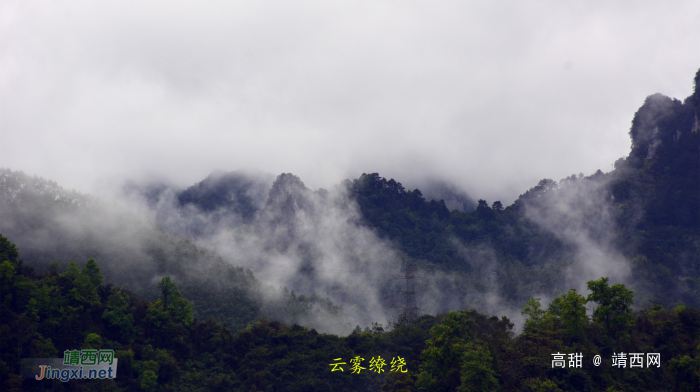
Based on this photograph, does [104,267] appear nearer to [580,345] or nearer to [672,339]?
[580,345]

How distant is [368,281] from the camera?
86.6 m

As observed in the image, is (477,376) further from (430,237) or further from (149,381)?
(430,237)

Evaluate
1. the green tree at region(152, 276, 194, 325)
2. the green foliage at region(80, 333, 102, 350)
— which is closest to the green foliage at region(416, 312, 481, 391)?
the green tree at region(152, 276, 194, 325)

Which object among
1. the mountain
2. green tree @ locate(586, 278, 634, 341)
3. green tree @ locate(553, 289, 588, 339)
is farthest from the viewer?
the mountain

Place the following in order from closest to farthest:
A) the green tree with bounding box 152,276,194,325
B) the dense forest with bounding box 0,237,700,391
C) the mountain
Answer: the dense forest with bounding box 0,237,700,391
the green tree with bounding box 152,276,194,325
the mountain

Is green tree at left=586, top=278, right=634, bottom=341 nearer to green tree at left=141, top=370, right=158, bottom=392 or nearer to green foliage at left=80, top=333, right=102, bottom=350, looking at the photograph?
green tree at left=141, top=370, right=158, bottom=392

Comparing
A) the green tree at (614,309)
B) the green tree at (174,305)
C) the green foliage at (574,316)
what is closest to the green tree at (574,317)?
the green foliage at (574,316)

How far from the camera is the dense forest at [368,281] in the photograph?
37.4 m

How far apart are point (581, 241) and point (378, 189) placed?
39.8 metres

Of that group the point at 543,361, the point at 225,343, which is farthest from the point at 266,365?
the point at 543,361

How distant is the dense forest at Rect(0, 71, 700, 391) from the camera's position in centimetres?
3744

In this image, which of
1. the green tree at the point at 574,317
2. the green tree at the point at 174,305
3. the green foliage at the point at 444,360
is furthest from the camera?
the green tree at the point at 174,305

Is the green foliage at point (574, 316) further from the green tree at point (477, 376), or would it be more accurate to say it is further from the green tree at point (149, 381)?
A: the green tree at point (149, 381)

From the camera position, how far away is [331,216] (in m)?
102
